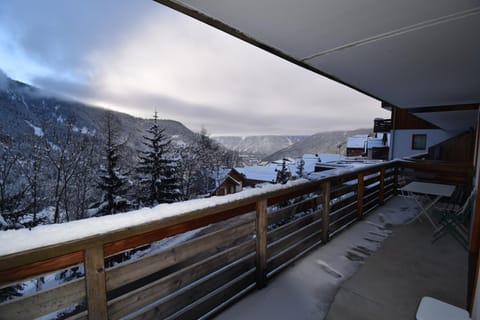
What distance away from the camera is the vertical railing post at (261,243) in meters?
1.84

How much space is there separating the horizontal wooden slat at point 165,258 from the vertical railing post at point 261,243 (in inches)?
8.3

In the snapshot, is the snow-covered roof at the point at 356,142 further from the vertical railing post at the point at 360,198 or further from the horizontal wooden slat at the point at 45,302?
the horizontal wooden slat at the point at 45,302

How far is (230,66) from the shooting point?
5660mm

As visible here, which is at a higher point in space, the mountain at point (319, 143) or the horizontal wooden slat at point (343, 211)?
the mountain at point (319, 143)

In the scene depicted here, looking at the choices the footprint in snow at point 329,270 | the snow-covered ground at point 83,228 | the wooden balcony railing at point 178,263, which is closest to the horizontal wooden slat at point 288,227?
the wooden balcony railing at point 178,263

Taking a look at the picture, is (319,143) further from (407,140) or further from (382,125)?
(407,140)

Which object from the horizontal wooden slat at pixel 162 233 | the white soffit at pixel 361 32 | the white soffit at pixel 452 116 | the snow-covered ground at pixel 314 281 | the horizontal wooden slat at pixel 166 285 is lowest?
the snow-covered ground at pixel 314 281

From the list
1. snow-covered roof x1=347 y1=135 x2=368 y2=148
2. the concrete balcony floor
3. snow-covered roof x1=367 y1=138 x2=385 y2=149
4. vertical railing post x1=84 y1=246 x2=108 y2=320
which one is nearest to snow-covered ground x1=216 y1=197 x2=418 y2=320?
the concrete balcony floor

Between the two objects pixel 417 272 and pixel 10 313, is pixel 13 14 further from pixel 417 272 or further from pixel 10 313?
pixel 417 272

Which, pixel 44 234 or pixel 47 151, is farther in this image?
pixel 47 151

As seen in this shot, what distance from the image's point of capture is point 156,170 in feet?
42.2

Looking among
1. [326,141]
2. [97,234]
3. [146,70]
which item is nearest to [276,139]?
[326,141]

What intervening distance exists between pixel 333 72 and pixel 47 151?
45.5 feet

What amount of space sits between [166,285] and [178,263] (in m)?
0.15
